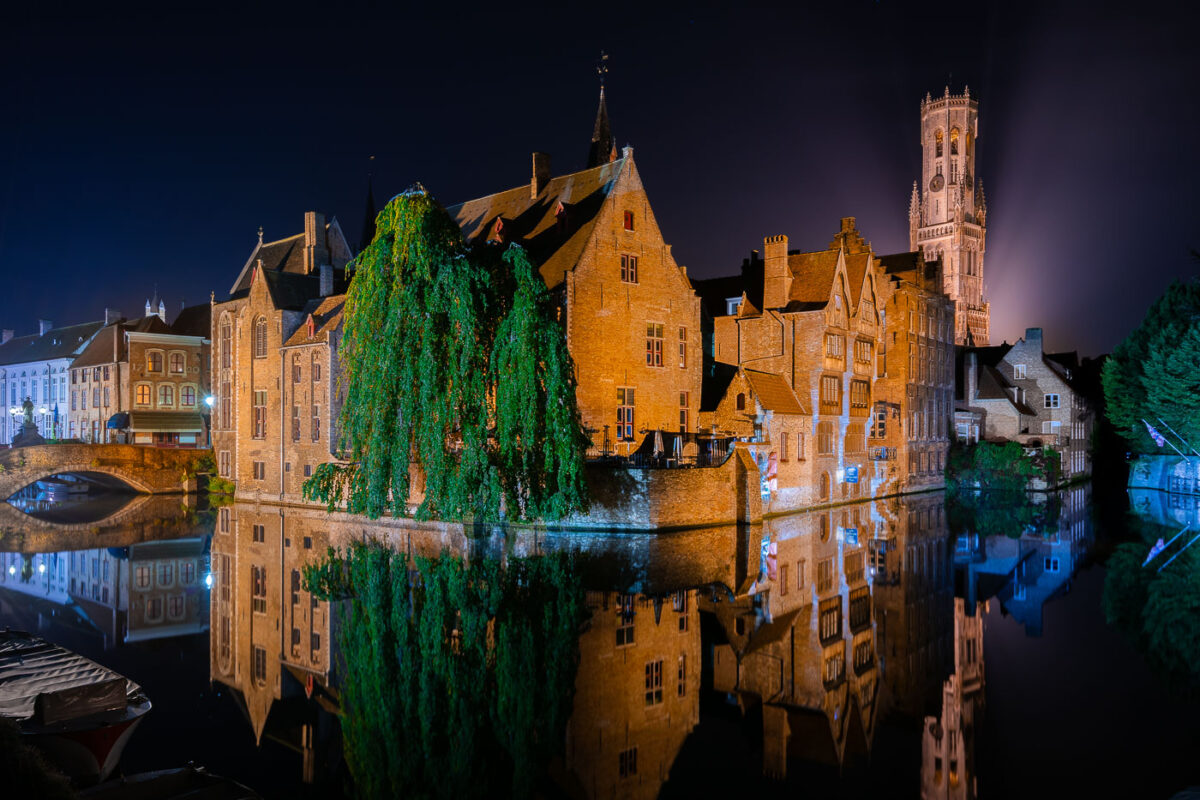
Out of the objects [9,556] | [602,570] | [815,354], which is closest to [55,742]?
[602,570]

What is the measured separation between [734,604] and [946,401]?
136ft

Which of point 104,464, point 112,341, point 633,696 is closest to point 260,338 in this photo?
point 104,464

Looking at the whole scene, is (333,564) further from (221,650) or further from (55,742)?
(55,742)

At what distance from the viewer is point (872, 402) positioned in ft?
144

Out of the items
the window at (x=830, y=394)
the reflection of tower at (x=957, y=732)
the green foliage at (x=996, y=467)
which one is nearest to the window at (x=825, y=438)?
the window at (x=830, y=394)

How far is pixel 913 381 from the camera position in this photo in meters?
49.9

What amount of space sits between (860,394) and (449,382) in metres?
23.8

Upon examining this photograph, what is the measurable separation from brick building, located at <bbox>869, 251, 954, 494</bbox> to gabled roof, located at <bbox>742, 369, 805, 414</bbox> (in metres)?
8.16

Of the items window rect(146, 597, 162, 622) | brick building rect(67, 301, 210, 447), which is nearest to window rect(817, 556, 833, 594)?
window rect(146, 597, 162, 622)

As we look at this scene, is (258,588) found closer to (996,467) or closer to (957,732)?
(957,732)

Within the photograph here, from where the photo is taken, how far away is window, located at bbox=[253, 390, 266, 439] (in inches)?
1693

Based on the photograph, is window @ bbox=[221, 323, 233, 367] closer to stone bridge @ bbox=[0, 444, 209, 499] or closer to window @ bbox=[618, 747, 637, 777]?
stone bridge @ bbox=[0, 444, 209, 499]

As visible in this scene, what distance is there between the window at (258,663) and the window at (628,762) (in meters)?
7.02

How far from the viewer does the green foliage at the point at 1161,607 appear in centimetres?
1495
